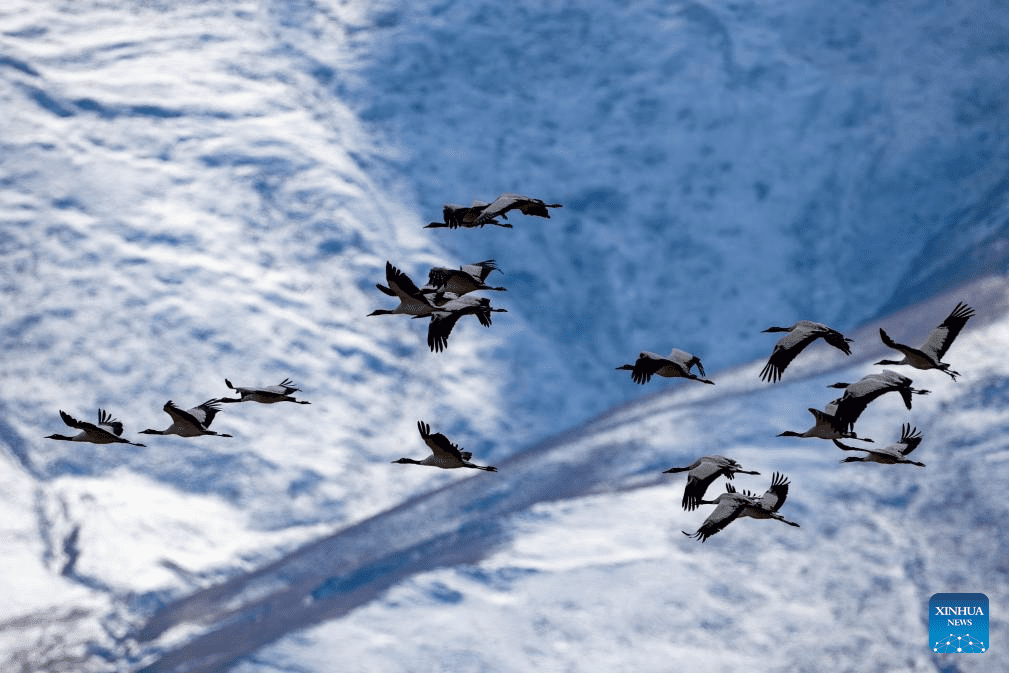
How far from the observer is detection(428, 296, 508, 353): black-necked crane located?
34.3 metres

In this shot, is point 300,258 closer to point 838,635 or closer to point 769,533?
point 769,533

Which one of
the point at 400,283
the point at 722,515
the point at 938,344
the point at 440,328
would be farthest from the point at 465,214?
the point at 938,344

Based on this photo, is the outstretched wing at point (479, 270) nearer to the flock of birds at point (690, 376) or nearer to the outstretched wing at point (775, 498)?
the flock of birds at point (690, 376)

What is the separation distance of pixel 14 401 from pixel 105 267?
9.78 metres

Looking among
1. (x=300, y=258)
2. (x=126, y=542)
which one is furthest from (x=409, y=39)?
(x=126, y=542)

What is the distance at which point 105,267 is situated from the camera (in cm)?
10188

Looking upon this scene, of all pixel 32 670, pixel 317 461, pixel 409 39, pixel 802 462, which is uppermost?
pixel 409 39

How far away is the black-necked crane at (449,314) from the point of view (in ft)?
113

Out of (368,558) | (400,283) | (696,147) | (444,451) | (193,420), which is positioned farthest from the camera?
(696,147)

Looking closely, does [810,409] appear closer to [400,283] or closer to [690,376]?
[690,376]

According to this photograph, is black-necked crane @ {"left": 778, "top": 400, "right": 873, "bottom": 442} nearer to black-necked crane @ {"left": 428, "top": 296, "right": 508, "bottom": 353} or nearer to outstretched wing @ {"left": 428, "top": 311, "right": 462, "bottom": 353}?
black-necked crane @ {"left": 428, "top": 296, "right": 508, "bottom": 353}

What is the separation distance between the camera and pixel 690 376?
33688 mm

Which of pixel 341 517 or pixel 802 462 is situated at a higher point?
pixel 802 462

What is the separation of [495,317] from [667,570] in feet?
102
